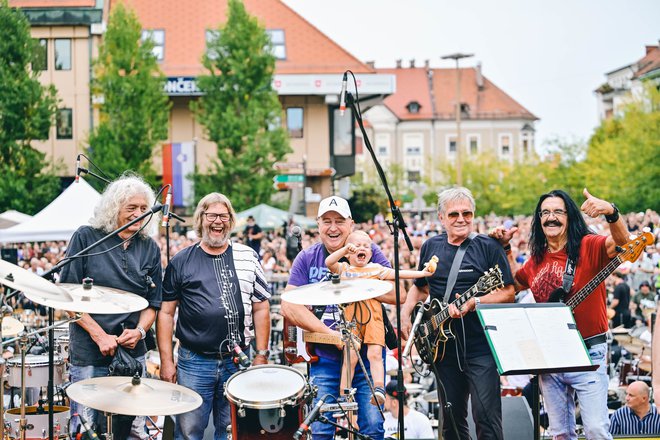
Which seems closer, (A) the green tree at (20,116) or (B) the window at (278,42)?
(A) the green tree at (20,116)

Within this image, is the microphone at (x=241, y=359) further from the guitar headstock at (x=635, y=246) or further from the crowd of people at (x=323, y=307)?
the guitar headstock at (x=635, y=246)

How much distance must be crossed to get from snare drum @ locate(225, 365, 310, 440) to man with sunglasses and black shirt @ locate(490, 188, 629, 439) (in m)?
1.90

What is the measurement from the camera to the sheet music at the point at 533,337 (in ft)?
17.5

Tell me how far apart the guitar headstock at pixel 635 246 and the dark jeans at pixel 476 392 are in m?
1.20

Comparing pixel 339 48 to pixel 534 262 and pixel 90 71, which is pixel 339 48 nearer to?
pixel 90 71

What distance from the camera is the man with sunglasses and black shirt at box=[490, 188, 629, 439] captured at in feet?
19.6

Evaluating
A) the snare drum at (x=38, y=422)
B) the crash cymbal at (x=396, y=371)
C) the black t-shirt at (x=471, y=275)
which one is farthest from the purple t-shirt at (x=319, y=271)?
the crash cymbal at (x=396, y=371)

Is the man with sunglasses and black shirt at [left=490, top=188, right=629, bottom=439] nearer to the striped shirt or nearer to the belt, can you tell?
the belt

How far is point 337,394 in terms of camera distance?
6145 mm

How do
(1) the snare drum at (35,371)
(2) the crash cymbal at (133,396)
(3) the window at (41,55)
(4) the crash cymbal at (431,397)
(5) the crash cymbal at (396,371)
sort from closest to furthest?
(2) the crash cymbal at (133,396) → (1) the snare drum at (35,371) → (4) the crash cymbal at (431,397) → (5) the crash cymbal at (396,371) → (3) the window at (41,55)

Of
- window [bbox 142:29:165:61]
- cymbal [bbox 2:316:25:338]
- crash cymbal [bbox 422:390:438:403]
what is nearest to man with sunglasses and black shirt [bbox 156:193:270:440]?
cymbal [bbox 2:316:25:338]

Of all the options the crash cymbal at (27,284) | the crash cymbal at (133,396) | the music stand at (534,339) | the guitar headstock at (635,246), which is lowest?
the crash cymbal at (133,396)

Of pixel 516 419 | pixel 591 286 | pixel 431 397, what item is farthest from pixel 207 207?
pixel 431 397

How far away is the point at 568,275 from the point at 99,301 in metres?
3.27
